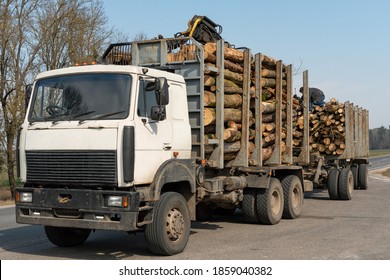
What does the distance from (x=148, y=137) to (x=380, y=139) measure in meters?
159

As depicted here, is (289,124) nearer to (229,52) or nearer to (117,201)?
(229,52)

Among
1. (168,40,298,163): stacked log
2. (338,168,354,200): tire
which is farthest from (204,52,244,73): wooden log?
(338,168,354,200): tire

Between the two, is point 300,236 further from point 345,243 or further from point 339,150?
point 339,150

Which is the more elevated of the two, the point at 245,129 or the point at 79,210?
the point at 245,129

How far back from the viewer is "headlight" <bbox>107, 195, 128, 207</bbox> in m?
7.00

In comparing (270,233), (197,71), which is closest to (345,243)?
(270,233)

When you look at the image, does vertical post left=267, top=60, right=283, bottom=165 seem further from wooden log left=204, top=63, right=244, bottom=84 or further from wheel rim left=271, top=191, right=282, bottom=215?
wooden log left=204, top=63, right=244, bottom=84

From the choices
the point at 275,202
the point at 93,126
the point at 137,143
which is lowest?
the point at 275,202

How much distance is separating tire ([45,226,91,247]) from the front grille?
1.27 m

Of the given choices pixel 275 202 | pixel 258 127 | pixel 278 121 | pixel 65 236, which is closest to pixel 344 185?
pixel 275 202

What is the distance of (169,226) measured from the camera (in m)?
7.70

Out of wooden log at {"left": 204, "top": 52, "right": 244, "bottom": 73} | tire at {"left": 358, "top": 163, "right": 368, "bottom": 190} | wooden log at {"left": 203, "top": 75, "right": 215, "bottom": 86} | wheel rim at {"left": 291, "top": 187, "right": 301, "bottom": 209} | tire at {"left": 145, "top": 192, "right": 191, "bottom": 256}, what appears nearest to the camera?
tire at {"left": 145, "top": 192, "right": 191, "bottom": 256}

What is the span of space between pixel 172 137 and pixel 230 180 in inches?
87.2

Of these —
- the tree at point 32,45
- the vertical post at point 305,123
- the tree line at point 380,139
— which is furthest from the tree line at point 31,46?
the tree line at point 380,139
